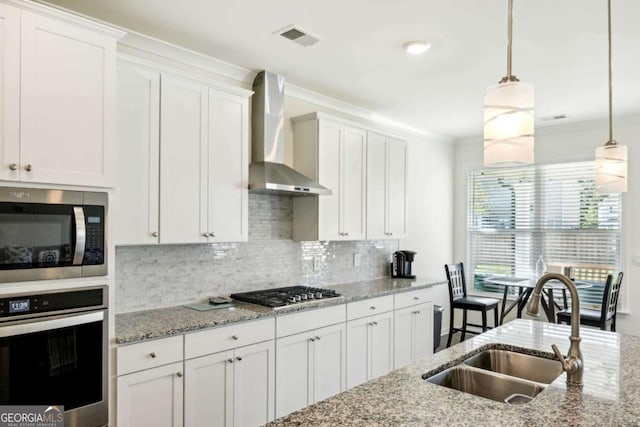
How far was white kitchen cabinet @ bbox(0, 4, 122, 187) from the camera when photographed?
1.89 metres

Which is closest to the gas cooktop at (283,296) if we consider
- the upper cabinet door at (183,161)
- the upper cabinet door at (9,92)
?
the upper cabinet door at (183,161)

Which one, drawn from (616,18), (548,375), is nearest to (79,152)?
(548,375)

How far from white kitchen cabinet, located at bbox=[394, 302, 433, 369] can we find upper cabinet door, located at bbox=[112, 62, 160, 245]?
239cm

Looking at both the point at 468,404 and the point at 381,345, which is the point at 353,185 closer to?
the point at 381,345

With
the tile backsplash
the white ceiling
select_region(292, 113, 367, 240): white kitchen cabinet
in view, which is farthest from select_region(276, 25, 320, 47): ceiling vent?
the tile backsplash

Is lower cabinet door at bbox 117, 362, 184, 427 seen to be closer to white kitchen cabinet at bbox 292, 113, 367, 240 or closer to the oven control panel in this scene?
the oven control panel

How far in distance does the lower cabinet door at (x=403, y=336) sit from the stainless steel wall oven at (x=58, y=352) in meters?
2.55

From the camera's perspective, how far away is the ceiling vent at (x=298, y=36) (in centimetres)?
276

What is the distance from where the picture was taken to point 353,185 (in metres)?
4.05

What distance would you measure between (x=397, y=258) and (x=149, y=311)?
8.98 ft

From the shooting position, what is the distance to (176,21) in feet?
8.70

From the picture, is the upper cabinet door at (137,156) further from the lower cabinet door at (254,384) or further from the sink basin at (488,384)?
the sink basin at (488,384)

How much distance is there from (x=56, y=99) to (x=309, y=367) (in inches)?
90.4

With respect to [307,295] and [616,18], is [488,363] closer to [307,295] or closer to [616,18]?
[307,295]
